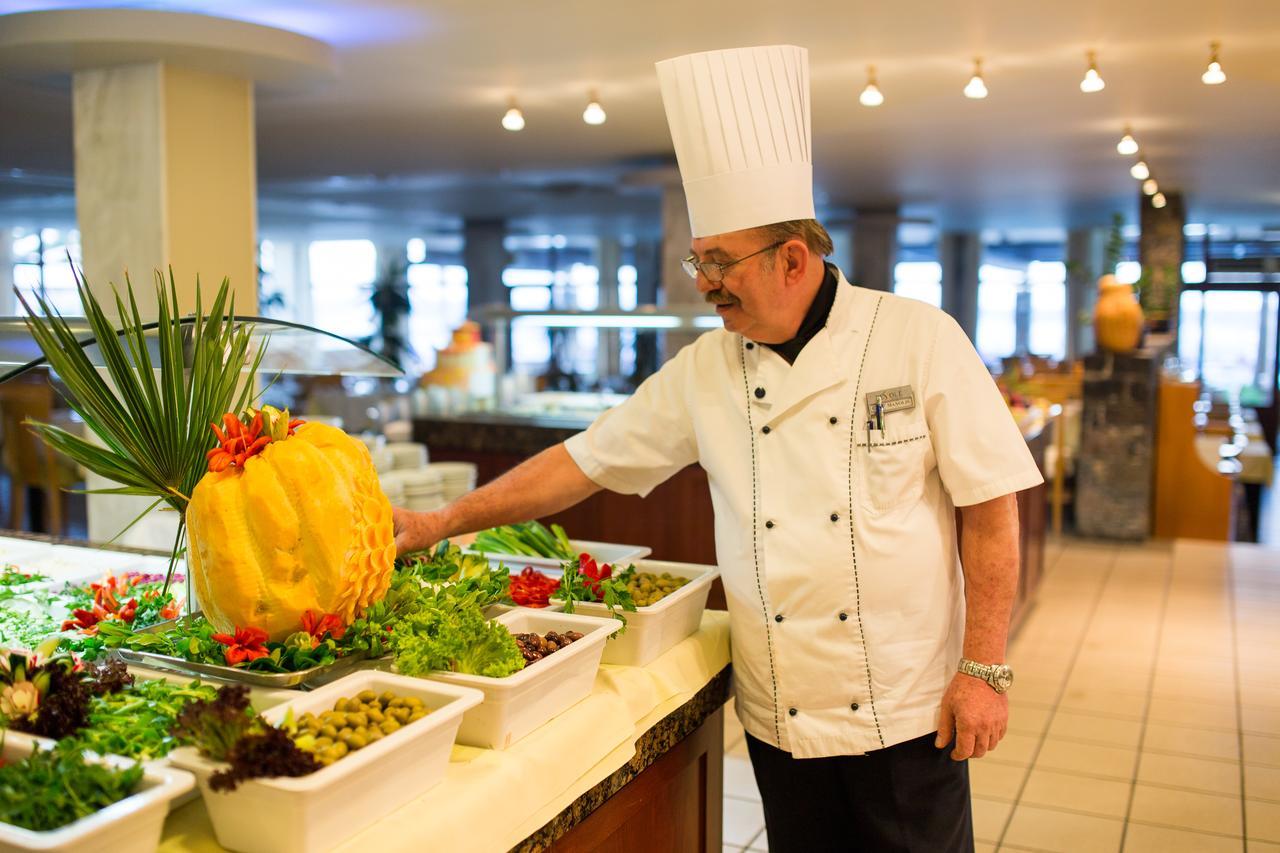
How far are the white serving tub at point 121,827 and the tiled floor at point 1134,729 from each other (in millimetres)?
2246

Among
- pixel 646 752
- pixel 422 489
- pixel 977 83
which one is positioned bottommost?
pixel 646 752

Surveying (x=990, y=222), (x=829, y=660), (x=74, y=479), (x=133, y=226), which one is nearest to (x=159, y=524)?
(x=133, y=226)

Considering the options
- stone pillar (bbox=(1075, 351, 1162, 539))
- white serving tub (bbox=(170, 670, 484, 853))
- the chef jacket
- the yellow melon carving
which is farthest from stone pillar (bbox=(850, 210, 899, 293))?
white serving tub (bbox=(170, 670, 484, 853))

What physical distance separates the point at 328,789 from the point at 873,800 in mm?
1083

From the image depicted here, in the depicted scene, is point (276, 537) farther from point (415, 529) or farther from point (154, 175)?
point (154, 175)

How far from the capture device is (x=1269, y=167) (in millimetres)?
9352

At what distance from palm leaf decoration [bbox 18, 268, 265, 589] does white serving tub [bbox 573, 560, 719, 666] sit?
26.3 inches

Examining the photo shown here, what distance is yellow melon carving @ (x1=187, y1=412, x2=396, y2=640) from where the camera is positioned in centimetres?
152

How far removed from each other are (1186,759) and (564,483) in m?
2.81

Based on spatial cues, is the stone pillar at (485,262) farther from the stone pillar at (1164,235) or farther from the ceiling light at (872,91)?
the ceiling light at (872,91)

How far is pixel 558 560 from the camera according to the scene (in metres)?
2.31

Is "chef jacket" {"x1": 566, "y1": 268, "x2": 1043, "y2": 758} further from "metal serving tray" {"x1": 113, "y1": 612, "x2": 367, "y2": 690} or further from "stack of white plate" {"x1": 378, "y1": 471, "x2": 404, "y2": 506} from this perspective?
"stack of white plate" {"x1": 378, "y1": 471, "x2": 404, "y2": 506}

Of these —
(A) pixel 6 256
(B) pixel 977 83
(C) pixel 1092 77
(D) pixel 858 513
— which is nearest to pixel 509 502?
(D) pixel 858 513

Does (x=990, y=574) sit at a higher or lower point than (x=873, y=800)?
higher
